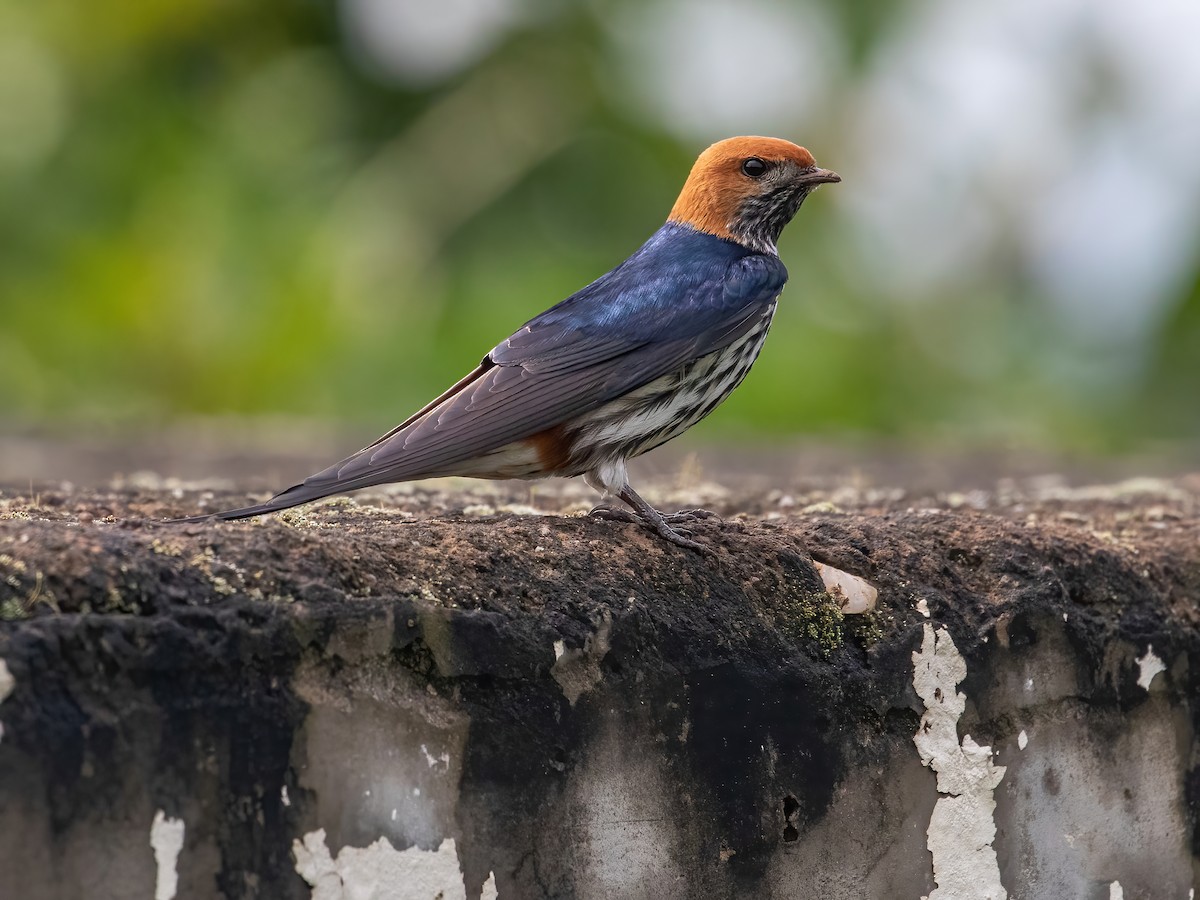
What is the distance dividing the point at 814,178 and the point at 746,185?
0.19m

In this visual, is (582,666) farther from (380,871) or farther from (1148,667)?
(1148,667)

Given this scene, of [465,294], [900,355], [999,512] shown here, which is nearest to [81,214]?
[465,294]

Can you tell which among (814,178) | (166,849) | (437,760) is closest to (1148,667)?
(437,760)

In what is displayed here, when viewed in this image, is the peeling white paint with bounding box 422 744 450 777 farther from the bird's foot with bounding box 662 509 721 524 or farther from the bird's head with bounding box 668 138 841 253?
the bird's head with bounding box 668 138 841 253

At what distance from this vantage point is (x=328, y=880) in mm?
2379

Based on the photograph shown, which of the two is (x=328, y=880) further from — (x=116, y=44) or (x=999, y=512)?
(x=116, y=44)

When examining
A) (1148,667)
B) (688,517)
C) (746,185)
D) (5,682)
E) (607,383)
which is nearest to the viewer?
(5,682)

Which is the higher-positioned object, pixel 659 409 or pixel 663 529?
pixel 659 409

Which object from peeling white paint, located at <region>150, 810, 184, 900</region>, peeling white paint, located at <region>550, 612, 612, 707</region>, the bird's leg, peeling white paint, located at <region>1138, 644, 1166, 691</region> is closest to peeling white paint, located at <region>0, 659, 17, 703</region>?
peeling white paint, located at <region>150, 810, 184, 900</region>

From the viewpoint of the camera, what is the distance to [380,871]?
243 centimetres

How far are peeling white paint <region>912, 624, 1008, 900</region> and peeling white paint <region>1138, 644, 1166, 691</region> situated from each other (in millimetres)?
409

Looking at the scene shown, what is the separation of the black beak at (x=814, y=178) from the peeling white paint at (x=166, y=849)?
9.02 ft

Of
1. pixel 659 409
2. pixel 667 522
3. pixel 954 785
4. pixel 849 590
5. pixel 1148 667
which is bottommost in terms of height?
pixel 954 785

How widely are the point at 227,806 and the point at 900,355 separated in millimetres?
8675
